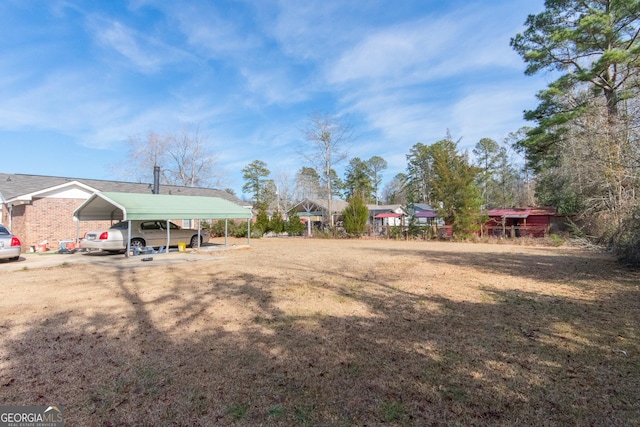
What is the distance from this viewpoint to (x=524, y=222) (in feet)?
96.6

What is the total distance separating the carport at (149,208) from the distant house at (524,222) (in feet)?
57.6

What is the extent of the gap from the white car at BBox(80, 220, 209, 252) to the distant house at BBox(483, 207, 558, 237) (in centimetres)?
1925

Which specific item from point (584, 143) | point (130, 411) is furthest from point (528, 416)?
point (584, 143)

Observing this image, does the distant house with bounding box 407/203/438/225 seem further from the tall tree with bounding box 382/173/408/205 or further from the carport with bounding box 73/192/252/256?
the carport with bounding box 73/192/252/256

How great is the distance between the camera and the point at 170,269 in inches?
376

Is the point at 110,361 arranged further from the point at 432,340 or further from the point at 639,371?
the point at 639,371

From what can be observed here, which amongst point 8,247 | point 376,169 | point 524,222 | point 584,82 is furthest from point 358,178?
point 8,247

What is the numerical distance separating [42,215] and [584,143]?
27.2 metres

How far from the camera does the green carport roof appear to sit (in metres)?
12.3

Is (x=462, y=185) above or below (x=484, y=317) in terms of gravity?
above

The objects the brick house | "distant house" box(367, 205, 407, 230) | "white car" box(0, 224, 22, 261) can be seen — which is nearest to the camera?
"white car" box(0, 224, 22, 261)

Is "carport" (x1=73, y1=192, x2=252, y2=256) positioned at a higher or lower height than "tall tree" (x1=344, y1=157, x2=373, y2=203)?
lower

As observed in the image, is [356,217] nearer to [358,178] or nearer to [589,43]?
[589,43]

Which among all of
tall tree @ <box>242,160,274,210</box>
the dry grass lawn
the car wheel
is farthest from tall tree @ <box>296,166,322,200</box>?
the dry grass lawn
